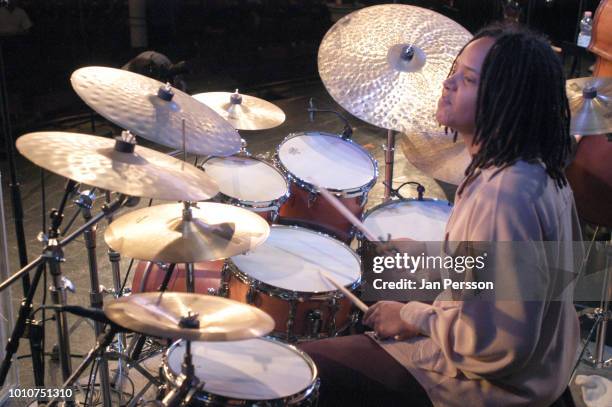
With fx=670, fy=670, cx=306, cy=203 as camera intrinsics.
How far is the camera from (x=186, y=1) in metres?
10.1

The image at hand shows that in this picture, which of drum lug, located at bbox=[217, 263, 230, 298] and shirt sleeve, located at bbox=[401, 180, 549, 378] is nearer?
shirt sleeve, located at bbox=[401, 180, 549, 378]

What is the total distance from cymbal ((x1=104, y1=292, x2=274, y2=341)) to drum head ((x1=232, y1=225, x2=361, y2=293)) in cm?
64

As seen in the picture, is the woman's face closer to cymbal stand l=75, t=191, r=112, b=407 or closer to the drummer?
the drummer

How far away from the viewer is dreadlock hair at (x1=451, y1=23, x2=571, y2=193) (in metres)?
1.60

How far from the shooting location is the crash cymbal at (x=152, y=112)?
203 cm

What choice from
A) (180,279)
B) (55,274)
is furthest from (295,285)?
(55,274)

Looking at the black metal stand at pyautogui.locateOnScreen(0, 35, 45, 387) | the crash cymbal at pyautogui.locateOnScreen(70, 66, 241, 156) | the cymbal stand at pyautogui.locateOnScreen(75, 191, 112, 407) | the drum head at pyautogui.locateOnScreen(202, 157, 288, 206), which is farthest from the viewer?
the drum head at pyautogui.locateOnScreen(202, 157, 288, 206)

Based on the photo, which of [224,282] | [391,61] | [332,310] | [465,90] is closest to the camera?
[465,90]

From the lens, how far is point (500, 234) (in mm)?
1473

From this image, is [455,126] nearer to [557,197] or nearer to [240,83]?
[557,197]

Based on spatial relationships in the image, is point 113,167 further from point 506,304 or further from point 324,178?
point 324,178

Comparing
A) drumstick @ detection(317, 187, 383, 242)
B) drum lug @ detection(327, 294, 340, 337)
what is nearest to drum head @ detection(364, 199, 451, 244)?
drum lug @ detection(327, 294, 340, 337)

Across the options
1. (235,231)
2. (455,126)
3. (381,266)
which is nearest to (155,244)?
(235,231)

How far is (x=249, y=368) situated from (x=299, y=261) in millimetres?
748
